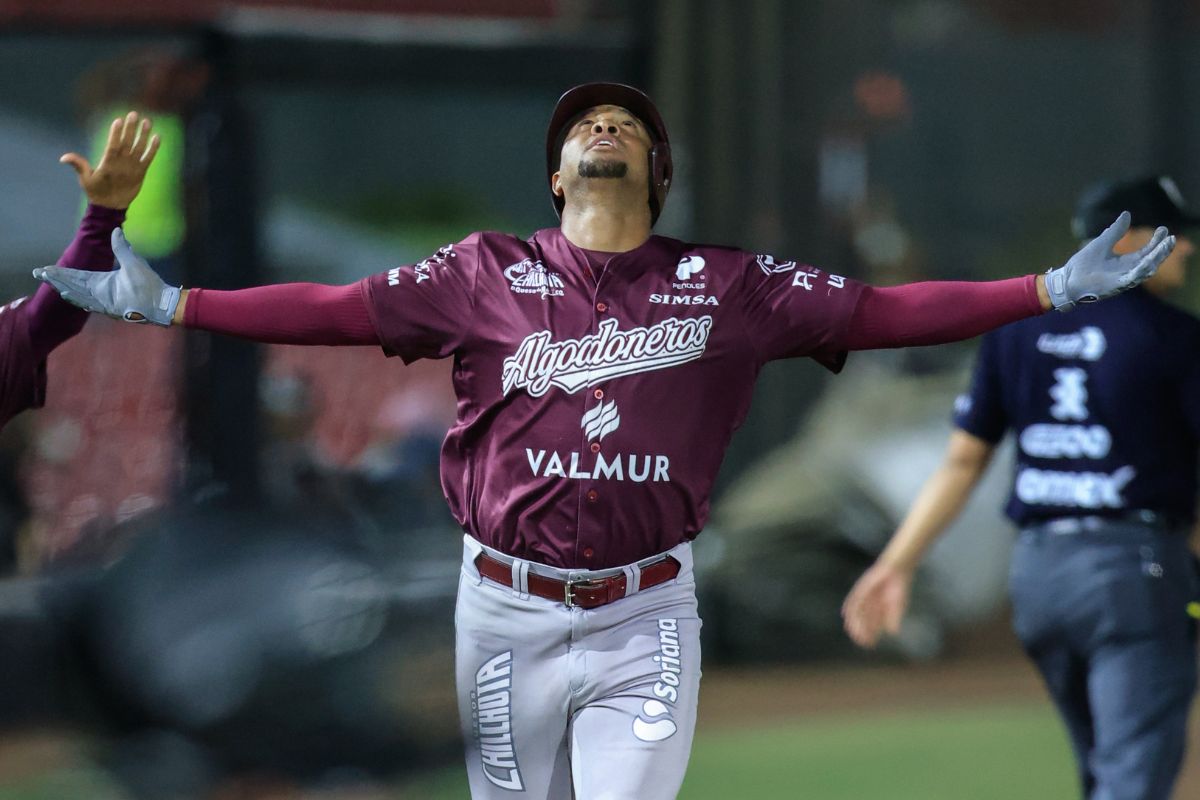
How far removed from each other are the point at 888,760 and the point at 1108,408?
3.20 m

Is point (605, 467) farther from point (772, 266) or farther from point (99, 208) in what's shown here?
point (99, 208)

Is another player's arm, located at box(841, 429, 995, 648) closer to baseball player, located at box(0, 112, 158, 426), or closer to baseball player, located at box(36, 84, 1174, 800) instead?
baseball player, located at box(36, 84, 1174, 800)

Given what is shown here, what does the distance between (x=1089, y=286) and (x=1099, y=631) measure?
4.63 ft

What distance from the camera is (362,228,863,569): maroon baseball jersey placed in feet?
14.0

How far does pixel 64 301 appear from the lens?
15.0 feet

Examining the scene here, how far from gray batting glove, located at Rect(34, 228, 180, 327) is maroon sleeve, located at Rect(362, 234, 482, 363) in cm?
46

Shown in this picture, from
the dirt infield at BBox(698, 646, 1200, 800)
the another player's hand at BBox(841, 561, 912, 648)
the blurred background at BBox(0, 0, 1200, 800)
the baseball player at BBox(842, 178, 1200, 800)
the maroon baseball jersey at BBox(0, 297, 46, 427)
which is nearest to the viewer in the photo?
the maroon baseball jersey at BBox(0, 297, 46, 427)

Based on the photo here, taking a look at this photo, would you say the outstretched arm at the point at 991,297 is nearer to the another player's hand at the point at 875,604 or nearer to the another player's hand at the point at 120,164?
the another player's hand at the point at 875,604

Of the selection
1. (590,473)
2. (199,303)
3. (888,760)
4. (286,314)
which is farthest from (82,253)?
(888,760)

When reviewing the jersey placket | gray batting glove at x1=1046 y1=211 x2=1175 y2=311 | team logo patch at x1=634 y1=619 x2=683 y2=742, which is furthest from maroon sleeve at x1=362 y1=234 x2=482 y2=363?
gray batting glove at x1=1046 y1=211 x2=1175 y2=311

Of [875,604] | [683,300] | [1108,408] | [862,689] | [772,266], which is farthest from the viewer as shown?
[862,689]

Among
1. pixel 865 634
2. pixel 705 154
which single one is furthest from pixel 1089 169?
pixel 865 634

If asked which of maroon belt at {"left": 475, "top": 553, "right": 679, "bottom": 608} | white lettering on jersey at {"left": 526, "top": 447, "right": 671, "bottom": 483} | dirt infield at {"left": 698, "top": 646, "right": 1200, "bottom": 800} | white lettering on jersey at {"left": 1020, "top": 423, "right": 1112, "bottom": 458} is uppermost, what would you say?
white lettering on jersey at {"left": 526, "top": 447, "right": 671, "bottom": 483}

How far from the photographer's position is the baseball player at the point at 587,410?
Answer: 4242 mm
